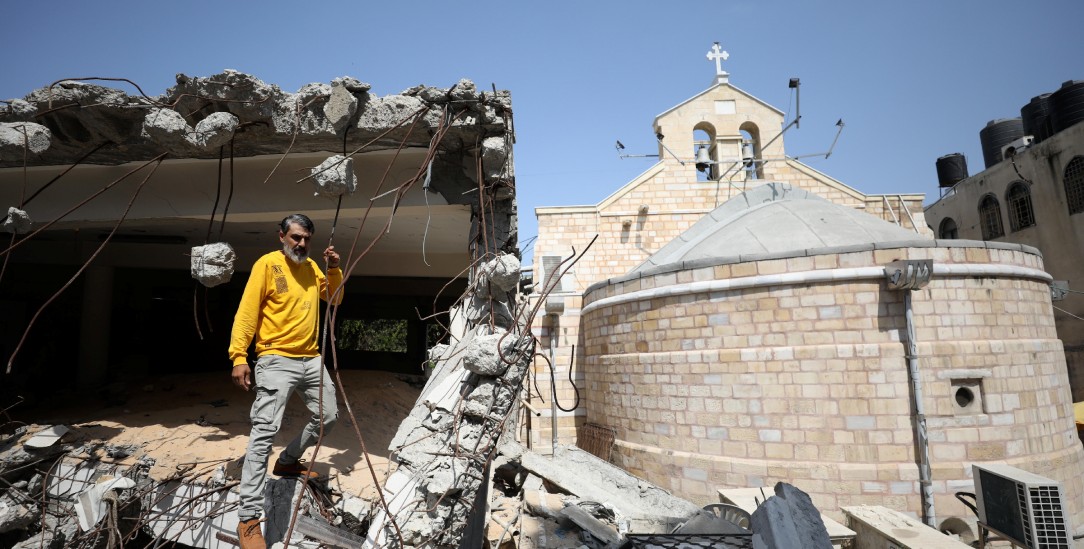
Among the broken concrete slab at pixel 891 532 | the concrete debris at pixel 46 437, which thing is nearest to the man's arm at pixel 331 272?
the concrete debris at pixel 46 437

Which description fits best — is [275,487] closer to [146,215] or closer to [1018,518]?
[146,215]

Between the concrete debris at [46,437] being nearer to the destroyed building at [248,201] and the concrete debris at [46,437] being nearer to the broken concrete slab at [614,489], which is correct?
the destroyed building at [248,201]

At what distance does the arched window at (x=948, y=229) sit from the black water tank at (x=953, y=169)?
2.34 meters

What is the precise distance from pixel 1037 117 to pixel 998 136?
2.17 meters

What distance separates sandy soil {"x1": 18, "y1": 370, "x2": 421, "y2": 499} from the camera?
393cm

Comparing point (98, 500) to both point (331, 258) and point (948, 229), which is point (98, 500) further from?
point (948, 229)

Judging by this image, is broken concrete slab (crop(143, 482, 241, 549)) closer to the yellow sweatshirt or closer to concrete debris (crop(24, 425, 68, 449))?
the yellow sweatshirt

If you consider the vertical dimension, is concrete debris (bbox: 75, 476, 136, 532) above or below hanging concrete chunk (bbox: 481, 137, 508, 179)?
below

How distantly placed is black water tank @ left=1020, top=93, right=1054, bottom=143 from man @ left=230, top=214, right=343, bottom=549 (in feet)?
72.2

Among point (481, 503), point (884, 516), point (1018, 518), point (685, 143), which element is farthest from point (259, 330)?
point (685, 143)

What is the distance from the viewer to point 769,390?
7.09 meters

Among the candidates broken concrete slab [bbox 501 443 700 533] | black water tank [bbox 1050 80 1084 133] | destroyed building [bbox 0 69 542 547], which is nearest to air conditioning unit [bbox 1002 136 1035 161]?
black water tank [bbox 1050 80 1084 133]

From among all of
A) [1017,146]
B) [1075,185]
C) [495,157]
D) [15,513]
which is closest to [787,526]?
[495,157]

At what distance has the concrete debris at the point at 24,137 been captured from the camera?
171 inches
